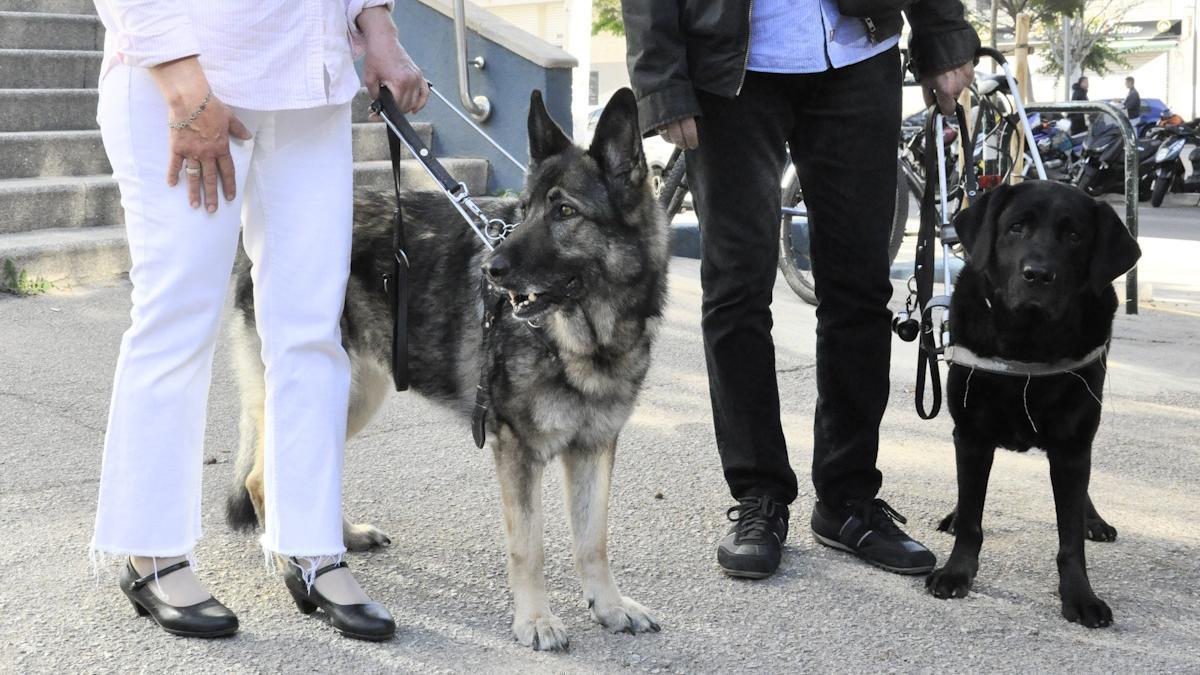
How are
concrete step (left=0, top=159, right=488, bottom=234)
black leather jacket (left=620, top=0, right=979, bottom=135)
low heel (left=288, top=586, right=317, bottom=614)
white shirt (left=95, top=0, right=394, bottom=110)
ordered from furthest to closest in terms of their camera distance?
concrete step (left=0, top=159, right=488, bottom=234) < black leather jacket (left=620, top=0, right=979, bottom=135) < low heel (left=288, top=586, right=317, bottom=614) < white shirt (left=95, top=0, right=394, bottom=110)

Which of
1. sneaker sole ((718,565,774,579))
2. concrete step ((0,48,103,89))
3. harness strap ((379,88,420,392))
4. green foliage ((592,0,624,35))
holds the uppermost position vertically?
green foliage ((592,0,624,35))

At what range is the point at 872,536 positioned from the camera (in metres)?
3.59

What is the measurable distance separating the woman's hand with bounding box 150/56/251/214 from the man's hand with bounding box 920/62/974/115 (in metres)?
2.03

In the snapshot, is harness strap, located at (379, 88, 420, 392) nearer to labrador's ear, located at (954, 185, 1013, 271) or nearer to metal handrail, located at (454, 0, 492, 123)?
labrador's ear, located at (954, 185, 1013, 271)

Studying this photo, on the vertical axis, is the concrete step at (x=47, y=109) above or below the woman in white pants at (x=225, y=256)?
above

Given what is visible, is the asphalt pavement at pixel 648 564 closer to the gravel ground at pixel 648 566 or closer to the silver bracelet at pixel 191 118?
the gravel ground at pixel 648 566

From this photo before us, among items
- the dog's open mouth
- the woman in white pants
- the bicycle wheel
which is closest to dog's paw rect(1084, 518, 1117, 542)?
the dog's open mouth

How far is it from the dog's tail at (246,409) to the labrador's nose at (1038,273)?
204cm

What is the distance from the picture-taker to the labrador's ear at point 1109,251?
3137 mm

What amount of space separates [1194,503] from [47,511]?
3.73 metres

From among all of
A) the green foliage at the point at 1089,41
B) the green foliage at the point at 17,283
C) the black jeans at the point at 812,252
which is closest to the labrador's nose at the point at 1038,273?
the black jeans at the point at 812,252

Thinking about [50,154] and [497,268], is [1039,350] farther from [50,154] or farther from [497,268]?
[50,154]

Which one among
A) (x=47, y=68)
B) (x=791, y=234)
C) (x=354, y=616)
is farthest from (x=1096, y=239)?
(x=47, y=68)

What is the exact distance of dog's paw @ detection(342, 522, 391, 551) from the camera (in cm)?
364
